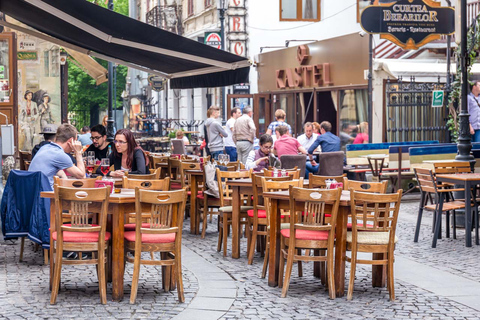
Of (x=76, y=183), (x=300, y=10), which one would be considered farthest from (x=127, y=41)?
(x=300, y=10)

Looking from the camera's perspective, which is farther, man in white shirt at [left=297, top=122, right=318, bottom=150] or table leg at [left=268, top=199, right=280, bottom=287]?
man in white shirt at [left=297, top=122, right=318, bottom=150]

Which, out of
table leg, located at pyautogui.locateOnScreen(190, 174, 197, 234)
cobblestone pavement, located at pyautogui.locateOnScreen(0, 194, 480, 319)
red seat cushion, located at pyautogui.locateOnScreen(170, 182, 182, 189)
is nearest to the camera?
cobblestone pavement, located at pyautogui.locateOnScreen(0, 194, 480, 319)

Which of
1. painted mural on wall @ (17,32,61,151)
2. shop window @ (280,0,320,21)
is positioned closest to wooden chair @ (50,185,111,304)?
painted mural on wall @ (17,32,61,151)

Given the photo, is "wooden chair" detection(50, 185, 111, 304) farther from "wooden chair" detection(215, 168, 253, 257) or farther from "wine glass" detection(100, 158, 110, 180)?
"wooden chair" detection(215, 168, 253, 257)

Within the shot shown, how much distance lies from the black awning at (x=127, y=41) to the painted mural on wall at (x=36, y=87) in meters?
8.29

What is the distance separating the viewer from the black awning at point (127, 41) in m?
10.6

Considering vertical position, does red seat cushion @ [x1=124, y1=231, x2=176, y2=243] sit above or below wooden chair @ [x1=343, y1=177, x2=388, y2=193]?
below

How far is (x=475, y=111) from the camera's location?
1662 cm

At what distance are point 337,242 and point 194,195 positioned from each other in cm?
450

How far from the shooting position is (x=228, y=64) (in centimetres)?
1272

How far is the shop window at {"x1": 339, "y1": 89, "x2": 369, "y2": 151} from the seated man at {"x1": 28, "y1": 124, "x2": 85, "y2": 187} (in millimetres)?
13290

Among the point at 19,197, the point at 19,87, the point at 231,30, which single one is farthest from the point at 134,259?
the point at 231,30

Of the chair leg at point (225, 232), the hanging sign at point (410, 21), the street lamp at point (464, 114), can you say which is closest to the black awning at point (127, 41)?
the chair leg at point (225, 232)

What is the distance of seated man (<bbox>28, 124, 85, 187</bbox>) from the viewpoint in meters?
9.27
